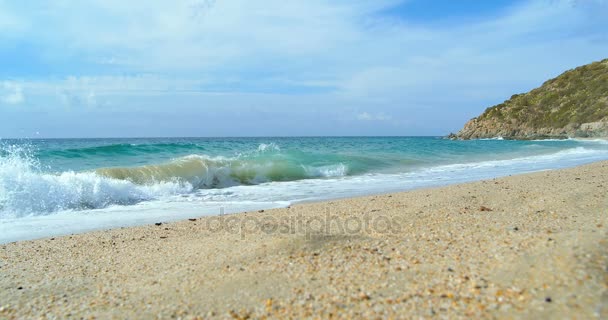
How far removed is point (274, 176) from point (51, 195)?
7.19 metres

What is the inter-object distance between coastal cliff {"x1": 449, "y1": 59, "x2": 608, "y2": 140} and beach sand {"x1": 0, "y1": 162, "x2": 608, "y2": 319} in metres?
52.3

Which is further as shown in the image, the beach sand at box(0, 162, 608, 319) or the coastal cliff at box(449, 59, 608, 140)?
the coastal cliff at box(449, 59, 608, 140)

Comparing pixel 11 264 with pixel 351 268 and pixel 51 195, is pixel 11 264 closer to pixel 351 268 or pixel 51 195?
pixel 351 268

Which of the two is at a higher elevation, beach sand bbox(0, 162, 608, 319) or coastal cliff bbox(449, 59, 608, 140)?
coastal cliff bbox(449, 59, 608, 140)

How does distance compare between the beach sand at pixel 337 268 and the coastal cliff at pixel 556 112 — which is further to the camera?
the coastal cliff at pixel 556 112

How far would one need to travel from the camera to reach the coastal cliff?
5098 centimetres

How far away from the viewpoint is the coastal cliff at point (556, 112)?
5098cm

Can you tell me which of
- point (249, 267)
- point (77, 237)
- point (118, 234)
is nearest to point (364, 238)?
point (249, 267)

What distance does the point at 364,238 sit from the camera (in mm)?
4430

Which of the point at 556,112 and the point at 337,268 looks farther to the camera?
the point at 556,112

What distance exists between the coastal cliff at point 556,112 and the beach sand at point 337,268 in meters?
52.3

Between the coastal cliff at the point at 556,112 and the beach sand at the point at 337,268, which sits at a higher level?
the coastal cliff at the point at 556,112

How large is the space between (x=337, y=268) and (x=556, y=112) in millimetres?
65174

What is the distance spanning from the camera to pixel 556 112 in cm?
5784
